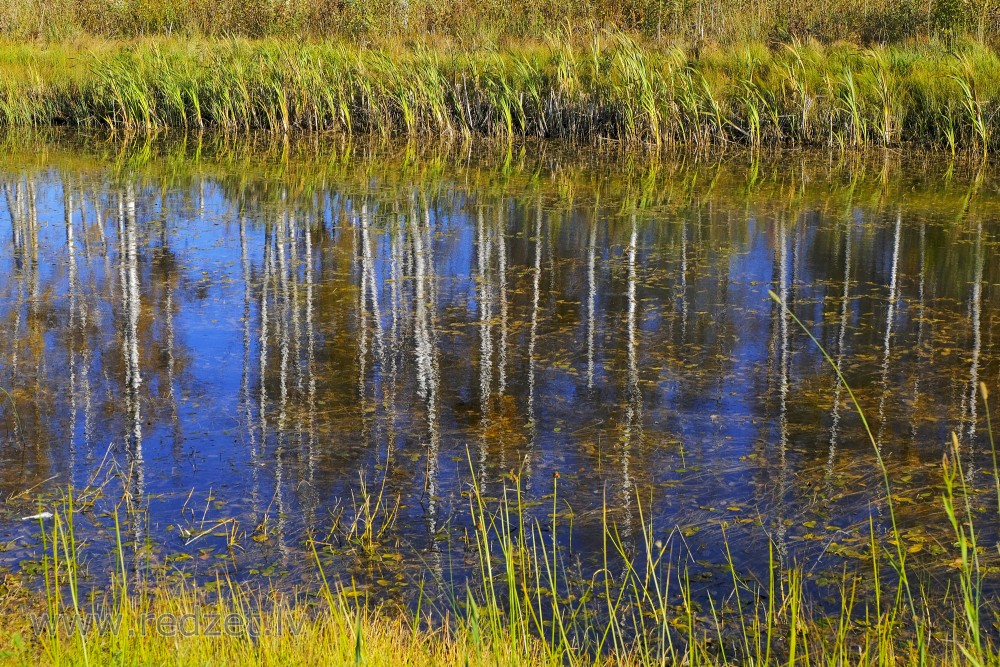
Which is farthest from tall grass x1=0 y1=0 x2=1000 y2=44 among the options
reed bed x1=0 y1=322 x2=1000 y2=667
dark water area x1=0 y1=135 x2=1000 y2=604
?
reed bed x1=0 y1=322 x2=1000 y2=667

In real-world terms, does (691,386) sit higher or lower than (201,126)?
lower

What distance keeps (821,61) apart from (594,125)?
2353mm

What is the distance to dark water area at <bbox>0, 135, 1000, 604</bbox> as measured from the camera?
3307 mm

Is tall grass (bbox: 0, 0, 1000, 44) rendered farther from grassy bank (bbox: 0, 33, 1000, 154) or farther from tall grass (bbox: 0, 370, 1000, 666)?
tall grass (bbox: 0, 370, 1000, 666)

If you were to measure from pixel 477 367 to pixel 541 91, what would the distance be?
7.87 m

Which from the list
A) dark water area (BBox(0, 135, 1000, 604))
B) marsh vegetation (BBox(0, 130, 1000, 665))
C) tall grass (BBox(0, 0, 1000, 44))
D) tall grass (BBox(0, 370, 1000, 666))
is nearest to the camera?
tall grass (BBox(0, 370, 1000, 666))

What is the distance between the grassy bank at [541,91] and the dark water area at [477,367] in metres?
2.01

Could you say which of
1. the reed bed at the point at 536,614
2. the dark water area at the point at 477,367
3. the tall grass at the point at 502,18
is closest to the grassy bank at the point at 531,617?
the reed bed at the point at 536,614

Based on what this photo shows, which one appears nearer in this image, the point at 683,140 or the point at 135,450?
the point at 135,450

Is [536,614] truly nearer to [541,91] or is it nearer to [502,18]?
[541,91]

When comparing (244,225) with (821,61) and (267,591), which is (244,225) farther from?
(821,61)

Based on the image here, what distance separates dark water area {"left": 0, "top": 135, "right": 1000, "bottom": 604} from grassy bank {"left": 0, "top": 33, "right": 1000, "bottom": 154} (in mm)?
2014

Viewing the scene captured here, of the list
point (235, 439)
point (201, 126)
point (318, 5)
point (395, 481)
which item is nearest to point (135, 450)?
point (235, 439)

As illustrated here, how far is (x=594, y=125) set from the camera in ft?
38.7
